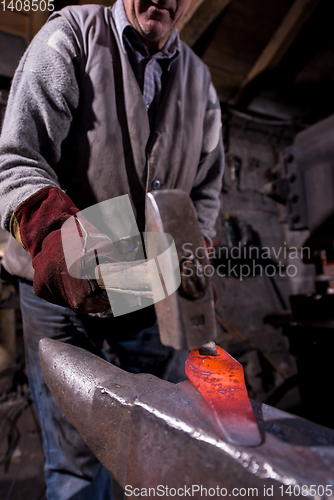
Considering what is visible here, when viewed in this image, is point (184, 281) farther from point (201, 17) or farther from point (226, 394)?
point (201, 17)

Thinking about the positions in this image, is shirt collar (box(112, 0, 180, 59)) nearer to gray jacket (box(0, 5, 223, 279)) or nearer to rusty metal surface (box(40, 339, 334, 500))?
gray jacket (box(0, 5, 223, 279))

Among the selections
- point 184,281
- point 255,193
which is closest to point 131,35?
point 184,281

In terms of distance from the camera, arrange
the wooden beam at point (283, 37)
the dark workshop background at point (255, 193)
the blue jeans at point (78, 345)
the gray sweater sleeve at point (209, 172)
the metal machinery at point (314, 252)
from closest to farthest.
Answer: the blue jeans at point (78, 345) < the gray sweater sleeve at point (209, 172) < the metal machinery at point (314, 252) < the dark workshop background at point (255, 193) < the wooden beam at point (283, 37)

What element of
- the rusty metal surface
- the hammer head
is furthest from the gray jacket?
the rusty metal surface

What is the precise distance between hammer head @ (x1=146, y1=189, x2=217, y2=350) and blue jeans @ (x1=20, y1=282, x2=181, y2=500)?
1.94 feet

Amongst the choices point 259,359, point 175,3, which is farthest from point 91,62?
point 259,359

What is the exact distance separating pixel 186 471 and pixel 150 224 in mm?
446

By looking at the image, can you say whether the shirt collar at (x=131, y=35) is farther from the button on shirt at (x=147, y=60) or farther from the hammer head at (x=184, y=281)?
the hammer head at (x=184, y=281)

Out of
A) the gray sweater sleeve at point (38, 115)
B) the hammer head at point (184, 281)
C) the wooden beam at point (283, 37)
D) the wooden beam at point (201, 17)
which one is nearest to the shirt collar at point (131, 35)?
the gray sweater sleeve at point (38, 115)

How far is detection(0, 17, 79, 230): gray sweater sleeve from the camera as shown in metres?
0.75

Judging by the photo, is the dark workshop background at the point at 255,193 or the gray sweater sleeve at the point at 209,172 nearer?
the gray sweater sleeve at the point at 209,172

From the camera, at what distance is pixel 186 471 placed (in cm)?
45

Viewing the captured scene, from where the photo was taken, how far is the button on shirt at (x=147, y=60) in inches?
39.4

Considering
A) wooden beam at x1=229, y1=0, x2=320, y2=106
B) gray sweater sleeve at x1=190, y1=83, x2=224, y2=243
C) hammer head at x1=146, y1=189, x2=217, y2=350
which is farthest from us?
wooden beam at x1=229, y1=0, x2=320, y2=106
